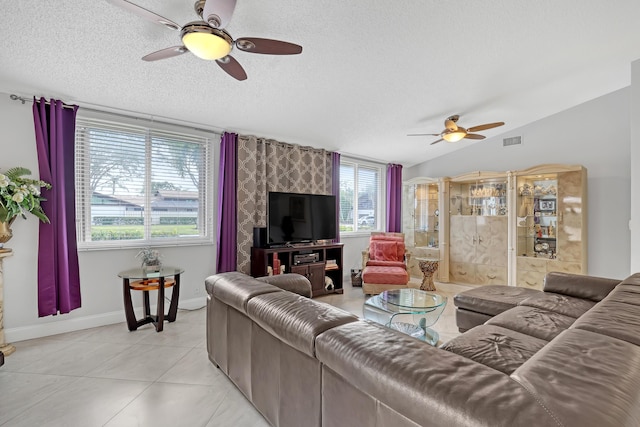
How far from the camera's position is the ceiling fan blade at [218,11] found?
1.58 m

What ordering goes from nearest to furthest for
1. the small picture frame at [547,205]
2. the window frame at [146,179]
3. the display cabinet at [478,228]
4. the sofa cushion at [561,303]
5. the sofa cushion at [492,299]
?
the sofa cushion at [561,303] → the sofa cushion at [492,299] → the window frame at [146,179] → the small picture frame at [547,205] → the display cabinet at [478,228]

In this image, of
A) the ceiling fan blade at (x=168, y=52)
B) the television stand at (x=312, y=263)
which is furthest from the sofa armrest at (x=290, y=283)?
the ceiling fan blade at (x=168, y=52)

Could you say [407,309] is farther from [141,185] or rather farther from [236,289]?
[141,185]

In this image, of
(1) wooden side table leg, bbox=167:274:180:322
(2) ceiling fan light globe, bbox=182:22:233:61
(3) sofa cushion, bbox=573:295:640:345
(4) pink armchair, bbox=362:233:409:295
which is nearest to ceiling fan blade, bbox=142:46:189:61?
(2) ceiling fan light globe, bbox=182:22:233:61

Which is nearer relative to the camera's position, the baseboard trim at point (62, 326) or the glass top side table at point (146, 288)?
the baseboard trim at point (62, 326)

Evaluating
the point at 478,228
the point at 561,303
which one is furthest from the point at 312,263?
the point at 478,228

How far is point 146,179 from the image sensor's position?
→ 367 centimetres

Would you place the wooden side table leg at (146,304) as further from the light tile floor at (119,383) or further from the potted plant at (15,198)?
the potted plant at (15,198)

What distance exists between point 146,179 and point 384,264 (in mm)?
3537

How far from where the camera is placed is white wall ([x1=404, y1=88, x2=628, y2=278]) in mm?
4184

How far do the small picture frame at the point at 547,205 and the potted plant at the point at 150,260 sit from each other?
542 cm

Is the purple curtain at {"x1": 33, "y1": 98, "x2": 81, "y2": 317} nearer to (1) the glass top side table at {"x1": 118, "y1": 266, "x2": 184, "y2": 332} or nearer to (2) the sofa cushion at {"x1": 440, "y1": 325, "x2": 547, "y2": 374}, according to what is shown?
(1) the glass top side table at {"x1": 118, "y1": 266, "x2": 184, "y2": 332}

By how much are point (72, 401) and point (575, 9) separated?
4.61 m

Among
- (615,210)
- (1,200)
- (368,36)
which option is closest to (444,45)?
(368,36)
